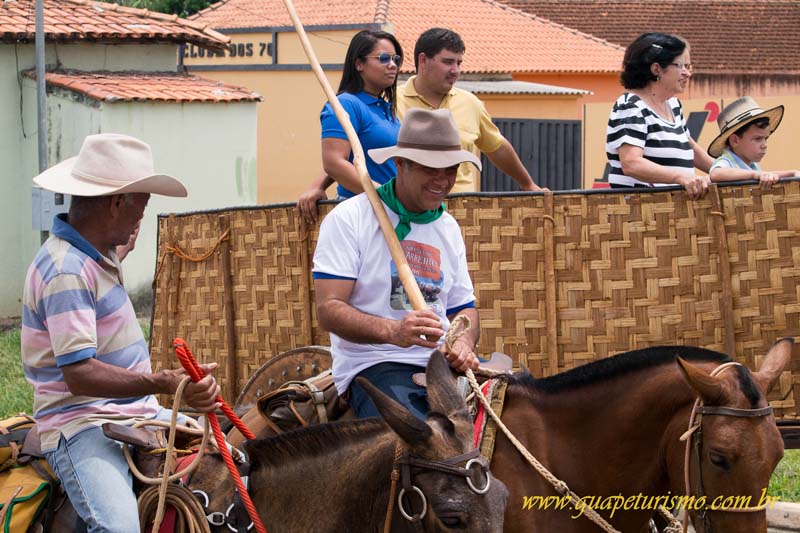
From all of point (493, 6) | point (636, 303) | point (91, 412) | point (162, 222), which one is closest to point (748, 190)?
point (636, 303)

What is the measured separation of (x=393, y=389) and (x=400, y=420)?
42.1 inches

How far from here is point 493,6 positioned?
30.6m

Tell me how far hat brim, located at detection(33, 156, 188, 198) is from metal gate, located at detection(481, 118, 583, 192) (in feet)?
62.0

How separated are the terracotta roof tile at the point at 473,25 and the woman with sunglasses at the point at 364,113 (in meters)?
18.1

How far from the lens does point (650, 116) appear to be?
19.2ft

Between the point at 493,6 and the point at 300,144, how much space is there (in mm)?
9454

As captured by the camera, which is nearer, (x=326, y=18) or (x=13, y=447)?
(x=13, y=447)

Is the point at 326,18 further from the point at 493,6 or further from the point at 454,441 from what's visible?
the point at 454,441

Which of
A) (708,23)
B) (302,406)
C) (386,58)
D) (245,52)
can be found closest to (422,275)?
(302,406)

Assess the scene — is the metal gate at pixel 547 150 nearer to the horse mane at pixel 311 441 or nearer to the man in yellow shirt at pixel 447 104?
the man in yellow shirt at pixel 447 104

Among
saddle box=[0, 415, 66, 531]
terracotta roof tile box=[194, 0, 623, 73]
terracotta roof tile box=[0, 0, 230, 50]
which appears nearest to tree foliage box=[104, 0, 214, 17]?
terracotta roof tile box=[194, 0, 623, 73]

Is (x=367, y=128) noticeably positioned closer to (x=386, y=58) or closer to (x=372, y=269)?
(x=386, y=58)

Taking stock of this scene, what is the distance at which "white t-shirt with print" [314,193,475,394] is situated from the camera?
421 centimetres

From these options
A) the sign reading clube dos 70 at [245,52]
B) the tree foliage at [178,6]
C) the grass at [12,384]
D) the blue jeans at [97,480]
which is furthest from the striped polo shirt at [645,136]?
the tree foliage at [178,6]
